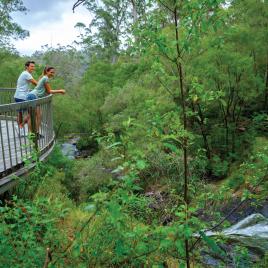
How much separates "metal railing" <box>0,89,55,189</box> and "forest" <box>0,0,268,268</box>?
2.19 ft

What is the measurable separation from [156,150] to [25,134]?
3319 millimetres

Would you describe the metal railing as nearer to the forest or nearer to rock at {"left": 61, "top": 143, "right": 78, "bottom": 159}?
the forest

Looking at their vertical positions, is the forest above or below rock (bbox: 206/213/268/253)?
above

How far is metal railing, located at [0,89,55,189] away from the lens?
6.32 m

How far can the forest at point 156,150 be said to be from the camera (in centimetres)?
338

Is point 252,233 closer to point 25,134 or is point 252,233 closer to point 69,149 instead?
point 25,134

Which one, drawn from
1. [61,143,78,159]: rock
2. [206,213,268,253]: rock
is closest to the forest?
[206,213,268,253]: rock

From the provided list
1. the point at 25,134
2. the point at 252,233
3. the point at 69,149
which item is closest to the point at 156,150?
the point at 25,134

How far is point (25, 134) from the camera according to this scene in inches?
309

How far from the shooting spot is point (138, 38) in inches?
153

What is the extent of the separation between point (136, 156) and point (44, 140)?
6.09 metres

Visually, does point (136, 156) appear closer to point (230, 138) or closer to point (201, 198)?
point (201, 198)

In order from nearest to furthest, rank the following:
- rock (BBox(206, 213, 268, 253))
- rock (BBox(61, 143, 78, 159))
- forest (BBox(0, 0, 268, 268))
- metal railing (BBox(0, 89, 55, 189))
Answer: forest (BBox(0, 0, 268, 268))
metal railing (BBox(0, 89, 55, 189))
rock (BBox(206, 213, 268, 253))
rock (BBox(61, 143, 78, 159))

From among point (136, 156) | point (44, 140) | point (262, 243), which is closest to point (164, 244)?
point (136, 156)
